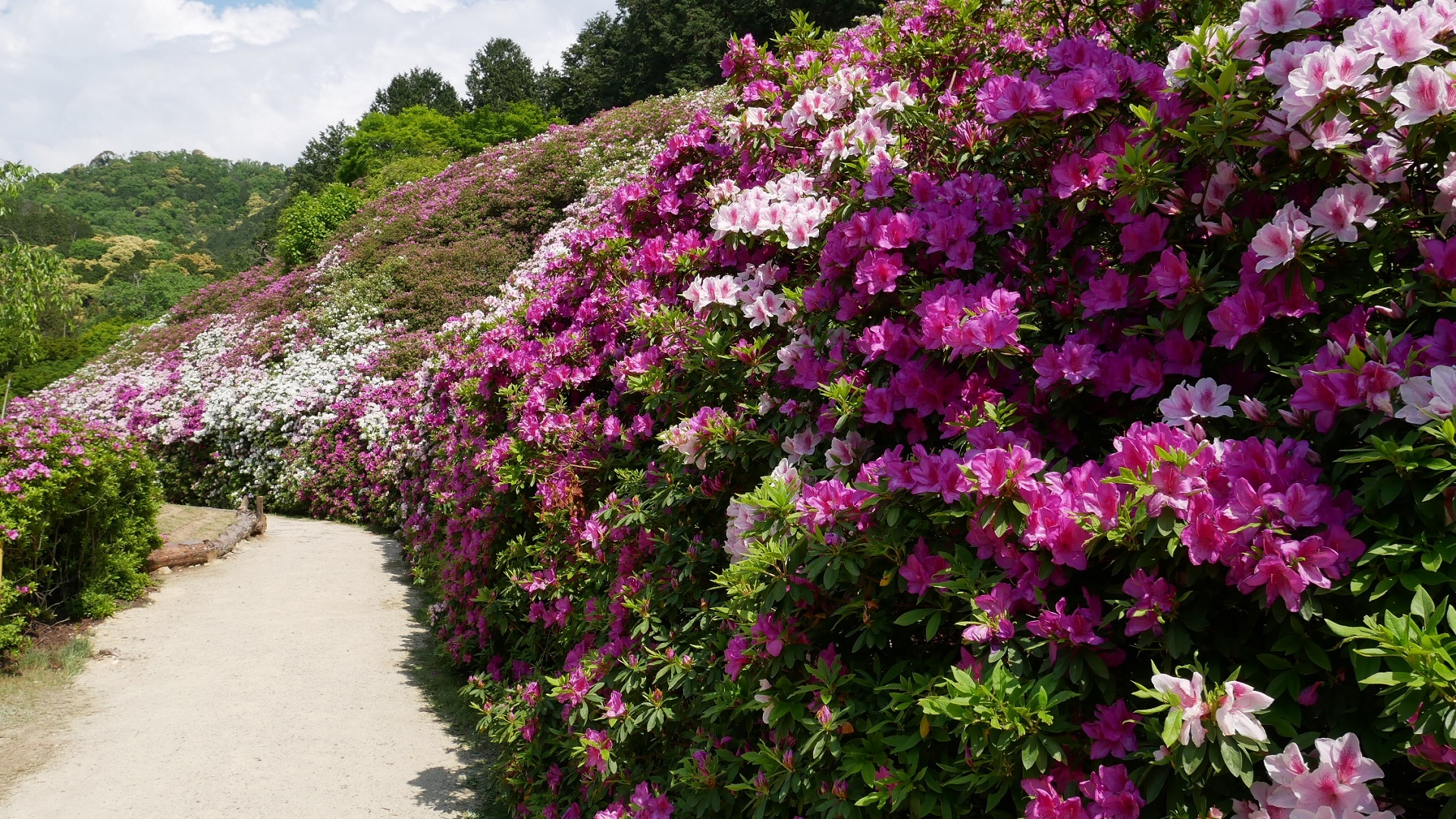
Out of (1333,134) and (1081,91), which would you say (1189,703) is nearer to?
(1333,134)

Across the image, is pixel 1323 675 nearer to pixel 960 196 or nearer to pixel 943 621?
pixel 943 621

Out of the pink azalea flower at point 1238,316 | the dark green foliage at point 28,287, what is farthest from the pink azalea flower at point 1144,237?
the dark green foliage at point 28,287

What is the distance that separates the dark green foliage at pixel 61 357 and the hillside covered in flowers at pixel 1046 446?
2689 cm

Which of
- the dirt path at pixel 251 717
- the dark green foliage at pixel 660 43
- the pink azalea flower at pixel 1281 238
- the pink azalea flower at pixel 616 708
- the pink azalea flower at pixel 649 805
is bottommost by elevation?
the dirt path at pixel 251 717


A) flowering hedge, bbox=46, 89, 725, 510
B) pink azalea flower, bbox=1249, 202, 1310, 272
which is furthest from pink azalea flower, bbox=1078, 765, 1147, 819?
flowering hedge, bbox=46, 89, 725, 510

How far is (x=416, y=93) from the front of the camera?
4681 cm

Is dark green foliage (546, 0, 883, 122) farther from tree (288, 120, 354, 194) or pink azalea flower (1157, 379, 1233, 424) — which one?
pink azalea flower (1157, 379, 1233, 424)

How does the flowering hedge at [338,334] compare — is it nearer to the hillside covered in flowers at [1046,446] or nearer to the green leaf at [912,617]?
the hillside covered in flowers at [1046,446]

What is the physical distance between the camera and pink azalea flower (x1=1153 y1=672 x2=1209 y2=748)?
3.81 ft

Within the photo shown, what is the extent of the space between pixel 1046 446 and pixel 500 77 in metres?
45.1

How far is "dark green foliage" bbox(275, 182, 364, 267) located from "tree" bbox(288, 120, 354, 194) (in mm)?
20371

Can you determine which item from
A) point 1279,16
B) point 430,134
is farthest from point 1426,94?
point 430,134

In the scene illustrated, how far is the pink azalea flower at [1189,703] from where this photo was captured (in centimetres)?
116

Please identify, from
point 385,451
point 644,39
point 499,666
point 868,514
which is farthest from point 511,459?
point 644,39
